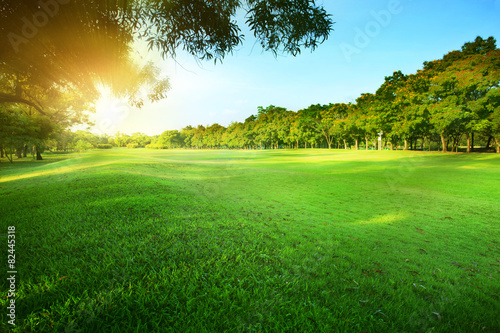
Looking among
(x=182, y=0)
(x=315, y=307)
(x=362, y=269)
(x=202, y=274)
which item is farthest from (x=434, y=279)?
(x=182, y=0)

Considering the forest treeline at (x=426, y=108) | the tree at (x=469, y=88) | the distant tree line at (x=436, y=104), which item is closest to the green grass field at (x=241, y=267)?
the forest treeline at (x=426, y=108)

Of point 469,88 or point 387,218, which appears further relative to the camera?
point 469,88

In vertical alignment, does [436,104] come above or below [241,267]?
above

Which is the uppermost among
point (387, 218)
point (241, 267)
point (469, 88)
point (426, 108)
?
point (469, 88)

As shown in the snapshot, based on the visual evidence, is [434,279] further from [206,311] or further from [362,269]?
[206,311]

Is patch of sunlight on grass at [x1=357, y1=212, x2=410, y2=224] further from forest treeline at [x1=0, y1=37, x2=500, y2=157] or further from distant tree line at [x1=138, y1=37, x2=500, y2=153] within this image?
distant tree line at [x1=138, y1=37, x2=500, y2=153]

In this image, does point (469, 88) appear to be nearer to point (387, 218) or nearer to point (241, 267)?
point (387, 218)

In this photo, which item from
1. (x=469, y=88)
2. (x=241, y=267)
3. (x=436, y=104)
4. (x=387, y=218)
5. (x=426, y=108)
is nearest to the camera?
(x=241, y=267)

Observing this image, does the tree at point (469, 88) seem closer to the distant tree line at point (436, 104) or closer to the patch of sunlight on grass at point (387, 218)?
the distant tree line at point (436, 104)

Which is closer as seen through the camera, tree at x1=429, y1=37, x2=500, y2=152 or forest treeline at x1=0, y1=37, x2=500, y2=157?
forest treeline at x1=0, y1=37, x2=500, y2=157

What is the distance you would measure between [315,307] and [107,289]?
8.16 feet

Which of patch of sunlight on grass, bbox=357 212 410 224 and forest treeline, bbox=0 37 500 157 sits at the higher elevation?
forest treeline, bbox=0 37 500 157

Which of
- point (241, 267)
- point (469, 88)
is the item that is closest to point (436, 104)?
point (469, 88)

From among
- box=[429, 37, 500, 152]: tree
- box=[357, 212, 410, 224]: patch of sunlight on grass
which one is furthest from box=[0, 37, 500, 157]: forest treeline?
box=[357, 212, 410, 224]: patch of sunlight on grass
